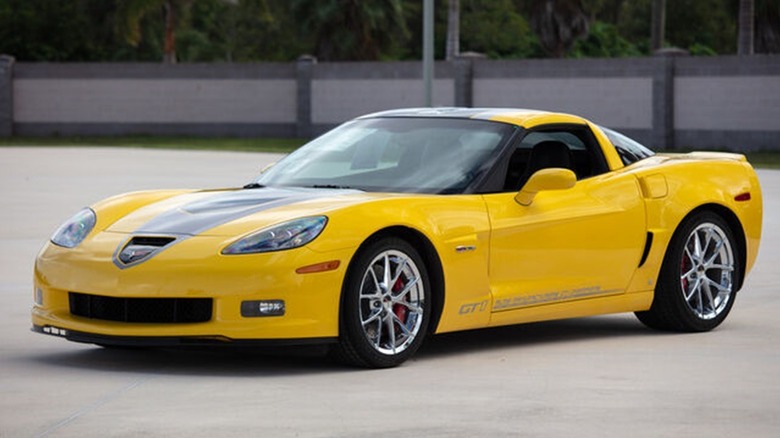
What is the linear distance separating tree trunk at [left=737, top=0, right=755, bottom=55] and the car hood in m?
42.9

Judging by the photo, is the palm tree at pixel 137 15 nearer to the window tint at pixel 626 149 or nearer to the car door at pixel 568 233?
the window tint at pixel 626 149

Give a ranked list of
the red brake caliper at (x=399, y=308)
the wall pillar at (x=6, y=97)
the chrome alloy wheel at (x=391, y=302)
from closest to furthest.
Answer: the chrome alloy wheel at (x=391, y=302)
the red brake caliper at (x=399, y=308)
the wall pillar at (x=6, y=97)

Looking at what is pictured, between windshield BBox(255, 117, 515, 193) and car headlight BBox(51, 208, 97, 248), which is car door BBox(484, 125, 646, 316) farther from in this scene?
car headlight BBox(51, 208, 97, 248)

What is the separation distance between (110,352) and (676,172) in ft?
11.0

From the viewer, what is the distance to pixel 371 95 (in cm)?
5484

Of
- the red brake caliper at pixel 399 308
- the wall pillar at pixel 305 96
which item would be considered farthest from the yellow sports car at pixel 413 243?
the wall pillar at pixel 305 96

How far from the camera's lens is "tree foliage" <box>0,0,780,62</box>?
62.0 metres

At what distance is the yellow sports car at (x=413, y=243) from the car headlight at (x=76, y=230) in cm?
1

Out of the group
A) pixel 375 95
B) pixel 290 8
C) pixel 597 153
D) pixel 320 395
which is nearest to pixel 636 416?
pixel 320 395

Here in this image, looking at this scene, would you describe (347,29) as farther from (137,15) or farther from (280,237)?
(280,237)

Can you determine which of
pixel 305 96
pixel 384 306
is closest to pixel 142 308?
pixel 384 306

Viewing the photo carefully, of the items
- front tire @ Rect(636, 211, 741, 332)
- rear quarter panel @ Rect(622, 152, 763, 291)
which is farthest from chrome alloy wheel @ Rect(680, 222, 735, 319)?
rear quarter panel @ Rect(622, 152, 763, 291)

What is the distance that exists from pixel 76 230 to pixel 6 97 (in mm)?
51801

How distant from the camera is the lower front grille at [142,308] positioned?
7.93 m
